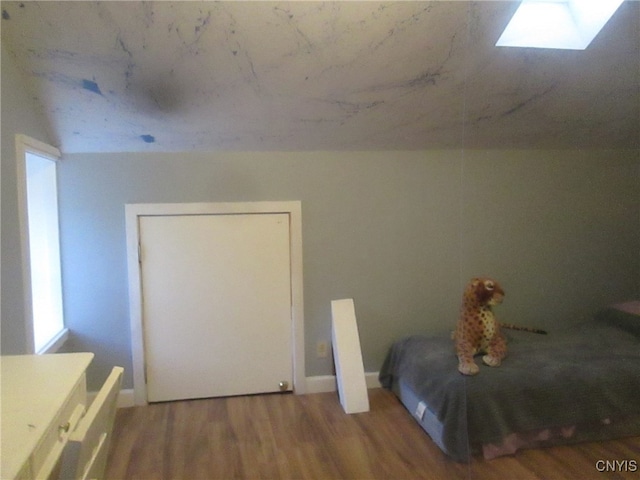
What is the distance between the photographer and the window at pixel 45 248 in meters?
2.30

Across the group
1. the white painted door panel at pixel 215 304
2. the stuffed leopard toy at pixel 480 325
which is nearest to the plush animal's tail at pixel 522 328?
the stuffed leopard toy at pixel 480 325

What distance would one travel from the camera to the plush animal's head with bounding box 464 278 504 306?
2.36 metres

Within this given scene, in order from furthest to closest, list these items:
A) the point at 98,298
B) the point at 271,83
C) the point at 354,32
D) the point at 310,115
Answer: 1. the point at 98,298
2. the point at 310,115
3. the point at 271,83
4. the point at 354,32

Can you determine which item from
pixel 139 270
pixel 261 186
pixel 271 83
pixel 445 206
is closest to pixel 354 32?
pixel 271 83

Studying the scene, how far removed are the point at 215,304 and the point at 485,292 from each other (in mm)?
1507

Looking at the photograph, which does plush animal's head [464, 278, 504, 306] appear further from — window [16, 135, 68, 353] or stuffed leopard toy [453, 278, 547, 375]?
window [16, 135, 68, 353]

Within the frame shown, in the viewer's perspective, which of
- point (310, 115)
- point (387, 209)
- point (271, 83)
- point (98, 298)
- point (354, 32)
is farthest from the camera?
point (387, 209)

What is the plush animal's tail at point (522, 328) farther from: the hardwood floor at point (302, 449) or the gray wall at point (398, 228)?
the hardwood floor at point (302, 449)

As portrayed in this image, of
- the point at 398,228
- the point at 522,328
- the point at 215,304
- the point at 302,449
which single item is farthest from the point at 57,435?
the point at 522,328

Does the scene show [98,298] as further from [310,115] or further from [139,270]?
[310,115]

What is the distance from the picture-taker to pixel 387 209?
279 centimetres

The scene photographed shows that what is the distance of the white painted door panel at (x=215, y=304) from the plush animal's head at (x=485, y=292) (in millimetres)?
1048

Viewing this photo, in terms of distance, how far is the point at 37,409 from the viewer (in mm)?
1129

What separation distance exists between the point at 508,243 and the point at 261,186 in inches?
63.6
